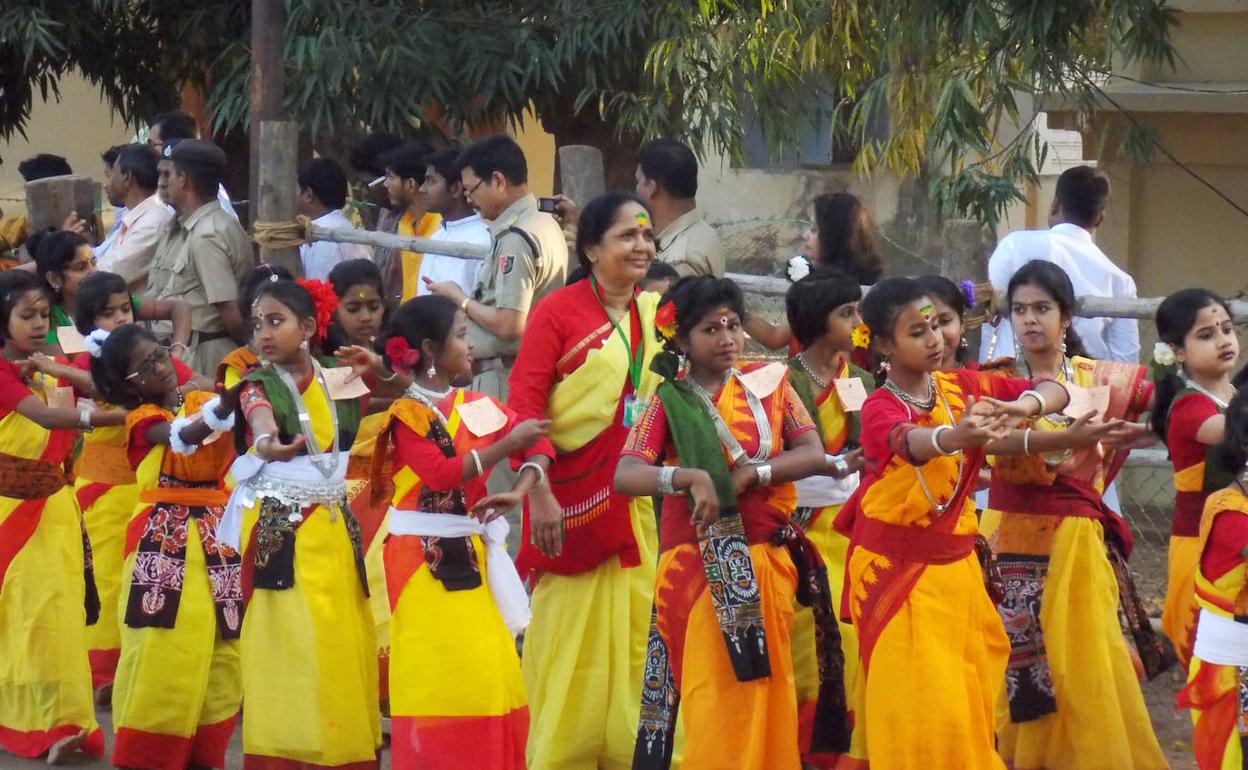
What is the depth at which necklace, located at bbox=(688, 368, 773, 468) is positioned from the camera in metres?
5.44

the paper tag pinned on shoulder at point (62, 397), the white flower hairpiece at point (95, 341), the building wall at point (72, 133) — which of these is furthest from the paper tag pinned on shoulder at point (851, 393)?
the building wall at point (72, 133)

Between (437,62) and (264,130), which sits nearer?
(264,130)

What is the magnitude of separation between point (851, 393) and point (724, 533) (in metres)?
1.10

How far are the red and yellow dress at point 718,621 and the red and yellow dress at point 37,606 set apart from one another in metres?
2.55

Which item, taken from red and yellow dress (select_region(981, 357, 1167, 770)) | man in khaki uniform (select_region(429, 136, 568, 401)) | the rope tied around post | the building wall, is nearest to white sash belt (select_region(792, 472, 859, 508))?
red and yellow dress (select_region(981, 357, 1167, 770))

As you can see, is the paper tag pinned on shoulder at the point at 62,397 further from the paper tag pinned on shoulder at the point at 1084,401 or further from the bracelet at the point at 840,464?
the paper tag pinned on shoulder at the point at 1084,401

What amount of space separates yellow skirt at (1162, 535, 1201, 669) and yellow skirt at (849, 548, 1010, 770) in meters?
0.95

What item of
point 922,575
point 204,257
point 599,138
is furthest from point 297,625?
point 599,138

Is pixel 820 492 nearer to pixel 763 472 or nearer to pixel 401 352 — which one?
pixel 763 472

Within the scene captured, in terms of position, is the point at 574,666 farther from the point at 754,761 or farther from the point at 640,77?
the point at 640,77

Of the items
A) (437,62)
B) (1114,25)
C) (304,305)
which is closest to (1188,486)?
(304,305)

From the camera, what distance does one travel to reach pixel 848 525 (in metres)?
5.78

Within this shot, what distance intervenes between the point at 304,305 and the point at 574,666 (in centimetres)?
142

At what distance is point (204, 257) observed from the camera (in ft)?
26.3
